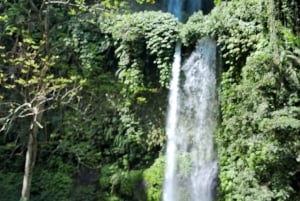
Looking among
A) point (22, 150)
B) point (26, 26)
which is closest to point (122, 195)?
point (22, 150)

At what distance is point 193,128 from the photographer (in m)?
9.37

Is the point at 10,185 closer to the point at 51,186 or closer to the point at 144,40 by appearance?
the point at 51,186

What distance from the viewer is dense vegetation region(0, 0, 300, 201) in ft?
24.8

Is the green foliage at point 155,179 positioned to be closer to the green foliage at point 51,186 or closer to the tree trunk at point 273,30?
the green foliage at point 51,186

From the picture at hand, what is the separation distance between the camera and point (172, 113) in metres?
9.90

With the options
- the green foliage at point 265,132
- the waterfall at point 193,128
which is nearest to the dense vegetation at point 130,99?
the green foliage at point 265,132

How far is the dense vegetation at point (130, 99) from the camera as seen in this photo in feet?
24.8

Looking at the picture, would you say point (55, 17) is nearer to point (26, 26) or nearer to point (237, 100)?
point (26, 26)

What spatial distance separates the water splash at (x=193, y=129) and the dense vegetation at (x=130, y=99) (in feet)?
0.74

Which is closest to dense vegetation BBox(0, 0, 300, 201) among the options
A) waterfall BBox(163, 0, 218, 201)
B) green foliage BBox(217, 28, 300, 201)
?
green foliage BBox(217, 28, 300, 201)

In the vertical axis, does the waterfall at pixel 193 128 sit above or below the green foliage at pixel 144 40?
below

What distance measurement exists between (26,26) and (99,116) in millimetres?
2675

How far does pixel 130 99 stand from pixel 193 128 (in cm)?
176

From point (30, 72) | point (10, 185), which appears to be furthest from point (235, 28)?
point (10, 185)
